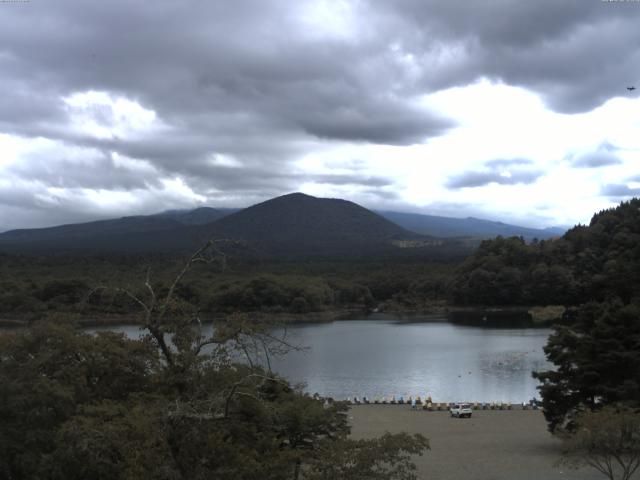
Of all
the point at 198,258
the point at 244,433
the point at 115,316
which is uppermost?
the point at 198,258

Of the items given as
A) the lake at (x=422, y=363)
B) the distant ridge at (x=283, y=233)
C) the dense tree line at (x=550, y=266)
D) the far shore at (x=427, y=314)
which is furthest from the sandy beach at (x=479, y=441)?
the distant ridge at (x=283, y=233)

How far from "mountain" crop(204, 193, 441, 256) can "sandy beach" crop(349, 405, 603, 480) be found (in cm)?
11796

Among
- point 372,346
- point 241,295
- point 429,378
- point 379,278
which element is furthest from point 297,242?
point 429,378

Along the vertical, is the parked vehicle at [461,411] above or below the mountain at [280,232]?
below

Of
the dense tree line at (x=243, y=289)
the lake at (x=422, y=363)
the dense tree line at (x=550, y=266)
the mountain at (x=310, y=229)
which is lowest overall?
the lake at (x=422, y=363)

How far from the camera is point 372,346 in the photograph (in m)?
42.2

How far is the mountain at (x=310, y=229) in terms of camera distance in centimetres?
15450

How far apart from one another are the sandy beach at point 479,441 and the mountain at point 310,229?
11796 centimetres

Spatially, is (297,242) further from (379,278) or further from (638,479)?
(638,479)

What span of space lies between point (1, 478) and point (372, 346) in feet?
114

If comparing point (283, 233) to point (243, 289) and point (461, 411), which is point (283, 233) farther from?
point (461, 411)

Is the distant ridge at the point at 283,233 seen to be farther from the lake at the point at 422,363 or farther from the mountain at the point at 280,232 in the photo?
the lake at the point at 422,363

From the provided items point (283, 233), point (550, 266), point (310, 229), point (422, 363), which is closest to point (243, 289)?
point (422, 363)

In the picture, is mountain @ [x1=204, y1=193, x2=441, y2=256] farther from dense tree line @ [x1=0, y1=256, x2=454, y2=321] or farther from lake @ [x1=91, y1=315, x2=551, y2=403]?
lake @ [x1=91, y1=315, x2=551, y2=403]
